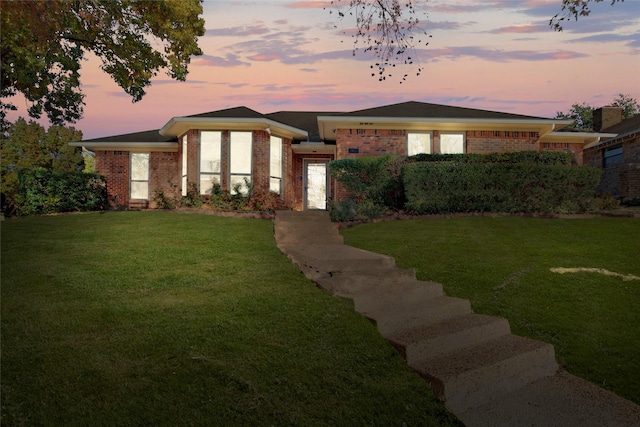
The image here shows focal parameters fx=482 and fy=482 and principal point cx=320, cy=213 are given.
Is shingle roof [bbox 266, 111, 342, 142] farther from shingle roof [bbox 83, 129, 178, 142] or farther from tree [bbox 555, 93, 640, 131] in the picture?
tree [bbox 555, 93, 640, 131]

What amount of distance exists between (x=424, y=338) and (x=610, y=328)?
8.97ft

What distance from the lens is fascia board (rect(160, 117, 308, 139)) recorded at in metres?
16.4

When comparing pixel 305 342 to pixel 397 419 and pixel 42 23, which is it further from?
pixel 42 23

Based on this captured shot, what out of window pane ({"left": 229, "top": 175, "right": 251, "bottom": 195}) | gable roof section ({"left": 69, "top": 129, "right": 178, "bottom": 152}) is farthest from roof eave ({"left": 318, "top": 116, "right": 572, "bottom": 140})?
gable roof section ({"left": 69, "top": 129, "right": 178, "bottom": 152})

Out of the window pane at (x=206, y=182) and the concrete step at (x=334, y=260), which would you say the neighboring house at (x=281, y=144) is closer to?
the window pane at (x=206, y=182)

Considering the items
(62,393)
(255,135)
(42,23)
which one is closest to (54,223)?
(42,23)

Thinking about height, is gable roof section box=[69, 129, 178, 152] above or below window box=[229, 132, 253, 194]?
above

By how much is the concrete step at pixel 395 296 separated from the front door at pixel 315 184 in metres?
13.9

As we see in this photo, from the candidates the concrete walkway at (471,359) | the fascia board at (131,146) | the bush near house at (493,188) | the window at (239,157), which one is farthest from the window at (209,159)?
the concrete walkway at (471,359)

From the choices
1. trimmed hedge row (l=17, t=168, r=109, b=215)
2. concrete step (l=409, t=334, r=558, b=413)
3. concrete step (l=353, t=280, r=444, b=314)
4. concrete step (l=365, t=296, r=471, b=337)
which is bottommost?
concrete step (l=409, t=334, r=558, b=413)

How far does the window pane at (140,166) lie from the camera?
65.8 feet

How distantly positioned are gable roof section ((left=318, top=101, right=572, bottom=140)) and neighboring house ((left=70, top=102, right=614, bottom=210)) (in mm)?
35

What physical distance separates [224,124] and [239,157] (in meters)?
1.25

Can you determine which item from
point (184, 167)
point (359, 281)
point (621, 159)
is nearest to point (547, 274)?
point (359, 281)
